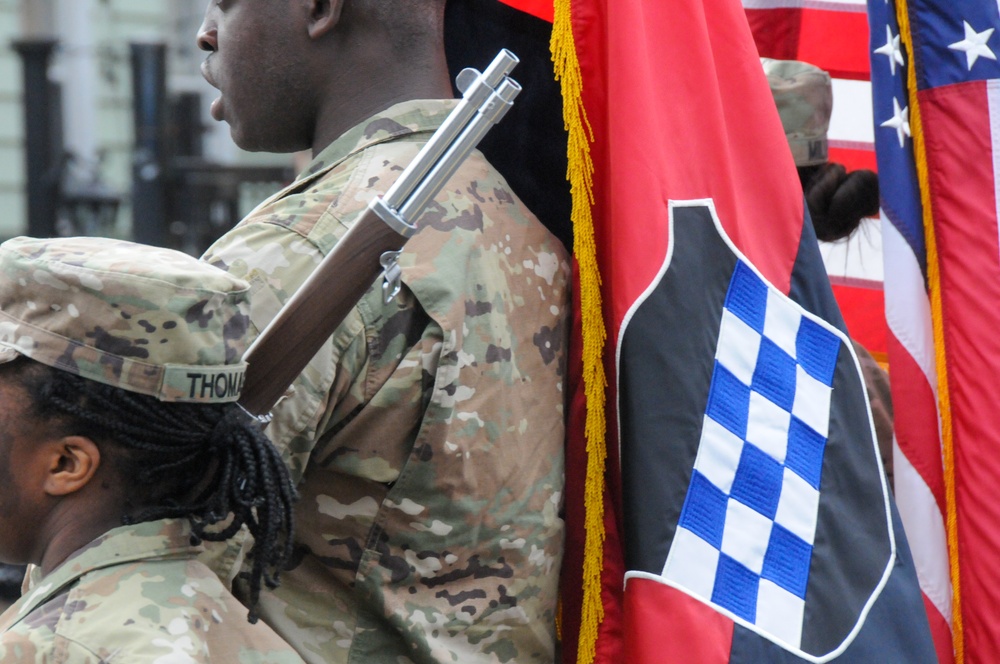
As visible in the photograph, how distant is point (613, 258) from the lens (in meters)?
1.92

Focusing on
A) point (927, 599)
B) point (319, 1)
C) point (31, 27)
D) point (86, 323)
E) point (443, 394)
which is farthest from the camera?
point (31, 27)

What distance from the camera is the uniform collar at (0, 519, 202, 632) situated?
4.74ft

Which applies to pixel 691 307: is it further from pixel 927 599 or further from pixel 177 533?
pixel 927 599

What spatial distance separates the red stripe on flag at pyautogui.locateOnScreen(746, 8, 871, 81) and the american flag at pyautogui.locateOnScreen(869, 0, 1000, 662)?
878 mm

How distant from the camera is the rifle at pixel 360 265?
1.52m

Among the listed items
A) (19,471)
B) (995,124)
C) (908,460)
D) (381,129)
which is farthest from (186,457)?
(995,124)

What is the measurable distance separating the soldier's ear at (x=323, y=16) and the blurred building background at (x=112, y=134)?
6.73 metres

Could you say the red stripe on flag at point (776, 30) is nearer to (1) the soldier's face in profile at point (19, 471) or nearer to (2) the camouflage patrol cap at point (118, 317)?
(2) the camouflage patrol cap at point (118, 317)

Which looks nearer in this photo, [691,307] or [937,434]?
[691,307]

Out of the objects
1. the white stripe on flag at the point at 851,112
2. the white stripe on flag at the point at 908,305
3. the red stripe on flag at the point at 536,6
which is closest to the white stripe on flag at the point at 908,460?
the white stripe on flag at the point at 908,305

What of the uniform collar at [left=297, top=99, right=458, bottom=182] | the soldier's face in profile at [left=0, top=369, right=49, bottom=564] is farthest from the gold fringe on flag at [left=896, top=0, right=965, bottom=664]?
the soldier's face in profile at [left=0, top=369, right=49, bottom=564]

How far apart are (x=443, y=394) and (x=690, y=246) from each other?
0.50 meters

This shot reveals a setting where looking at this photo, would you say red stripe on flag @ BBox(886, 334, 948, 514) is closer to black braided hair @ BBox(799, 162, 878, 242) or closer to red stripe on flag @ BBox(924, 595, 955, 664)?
red stripe on flag @ BBox(924, 595, 955, 664)

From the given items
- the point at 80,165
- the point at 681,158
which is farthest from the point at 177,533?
the point at 80,165
